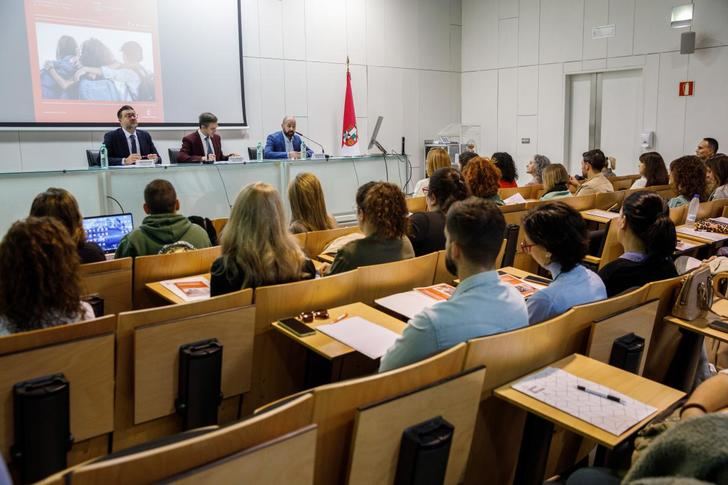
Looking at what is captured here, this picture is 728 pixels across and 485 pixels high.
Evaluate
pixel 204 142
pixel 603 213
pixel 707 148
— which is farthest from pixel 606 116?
pixel 204 142

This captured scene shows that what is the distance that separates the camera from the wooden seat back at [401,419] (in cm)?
155

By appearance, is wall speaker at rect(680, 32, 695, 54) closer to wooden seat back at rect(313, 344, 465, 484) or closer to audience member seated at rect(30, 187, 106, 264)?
audience member seated at rect(30, 187, 106, 264)

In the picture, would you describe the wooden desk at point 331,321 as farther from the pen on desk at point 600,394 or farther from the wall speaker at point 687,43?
the wall speaker at point 687,43

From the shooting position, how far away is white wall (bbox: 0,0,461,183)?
8039 millimetres

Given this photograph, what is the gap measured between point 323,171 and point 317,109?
298 centimetres

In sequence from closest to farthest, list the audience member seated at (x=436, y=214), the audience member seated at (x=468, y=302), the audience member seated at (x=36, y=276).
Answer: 1. the audience member seated at (x=468, y=302)
2. the audience member seated at (x=36, y=276)
3. the audience member seated at (x=436, y=214)

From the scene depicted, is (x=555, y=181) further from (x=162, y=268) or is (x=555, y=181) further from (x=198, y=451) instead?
(x=198, y=451)

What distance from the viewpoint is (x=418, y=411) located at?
1646 millimetres

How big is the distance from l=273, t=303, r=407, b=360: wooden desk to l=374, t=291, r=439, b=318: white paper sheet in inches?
3.3

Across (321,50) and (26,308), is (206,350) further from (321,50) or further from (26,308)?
(321,50)

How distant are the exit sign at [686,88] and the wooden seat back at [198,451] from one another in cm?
865

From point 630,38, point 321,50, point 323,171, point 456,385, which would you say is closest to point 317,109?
point 321,50

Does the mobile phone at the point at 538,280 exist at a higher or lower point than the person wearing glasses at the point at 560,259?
lower

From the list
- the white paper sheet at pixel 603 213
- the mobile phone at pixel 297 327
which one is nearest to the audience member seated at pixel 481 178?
the white paper sheet at pixel 603 213
